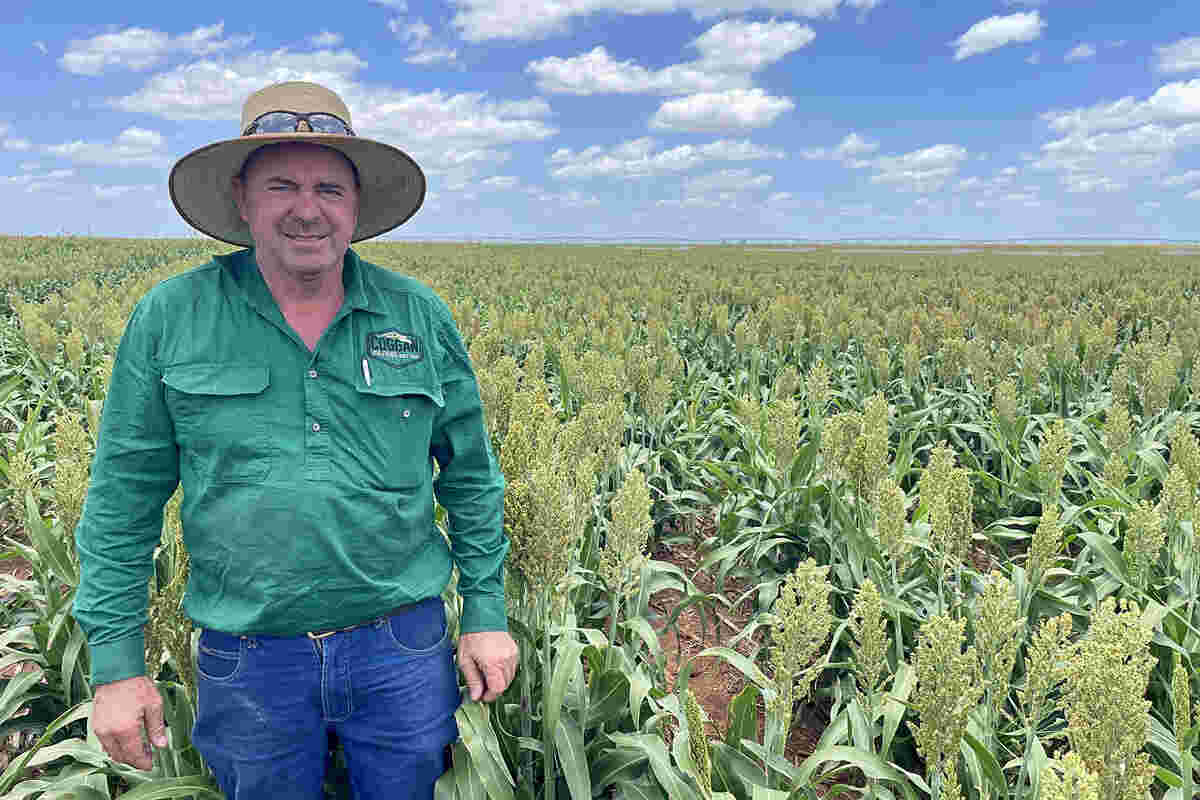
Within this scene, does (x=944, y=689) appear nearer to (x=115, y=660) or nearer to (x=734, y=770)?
(x=734, y=770)

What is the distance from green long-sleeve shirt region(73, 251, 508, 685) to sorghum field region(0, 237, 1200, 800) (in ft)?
0.55

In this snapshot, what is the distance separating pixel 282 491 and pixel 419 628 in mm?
489

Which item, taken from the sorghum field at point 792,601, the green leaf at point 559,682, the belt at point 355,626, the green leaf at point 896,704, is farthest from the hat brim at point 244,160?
the green leaf at point 896,704

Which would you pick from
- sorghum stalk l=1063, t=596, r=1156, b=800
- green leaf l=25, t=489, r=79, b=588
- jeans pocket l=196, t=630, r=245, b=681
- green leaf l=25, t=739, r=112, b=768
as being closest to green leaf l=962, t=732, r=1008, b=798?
sorghum stalk l=1063, t=596, r=1156, b=800

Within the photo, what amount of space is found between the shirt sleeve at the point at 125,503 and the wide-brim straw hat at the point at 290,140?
0.40 meters

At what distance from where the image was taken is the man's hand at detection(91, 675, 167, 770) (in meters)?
1.82

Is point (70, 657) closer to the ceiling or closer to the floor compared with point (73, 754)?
closer to the ceiling

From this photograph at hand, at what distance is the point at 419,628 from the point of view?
6.43ft

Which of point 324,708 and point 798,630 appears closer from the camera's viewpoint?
point 798,630

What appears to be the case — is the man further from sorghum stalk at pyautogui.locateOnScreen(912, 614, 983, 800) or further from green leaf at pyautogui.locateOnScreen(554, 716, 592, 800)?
sorghum stalk at pyautogui.locateOnScreen(912, 614, 983, 800)

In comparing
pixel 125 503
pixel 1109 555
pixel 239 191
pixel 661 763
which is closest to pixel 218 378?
pixel 125 503

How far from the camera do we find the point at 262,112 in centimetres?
188

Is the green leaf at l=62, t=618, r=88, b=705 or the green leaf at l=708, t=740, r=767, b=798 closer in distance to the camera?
the green leaf at l=708, t=740, r=767, b=798

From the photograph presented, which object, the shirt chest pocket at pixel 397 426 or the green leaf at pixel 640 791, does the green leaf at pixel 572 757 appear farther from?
the shirt chest pocket at pixel 397 426
